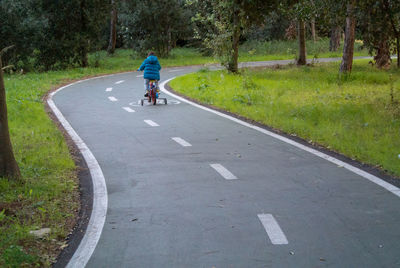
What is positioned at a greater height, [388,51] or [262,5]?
[262,5]

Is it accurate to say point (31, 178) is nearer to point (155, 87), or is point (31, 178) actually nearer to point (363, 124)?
point (363, 124)

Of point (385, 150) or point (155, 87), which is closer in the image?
point (385, 150)

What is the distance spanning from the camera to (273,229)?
650 cm

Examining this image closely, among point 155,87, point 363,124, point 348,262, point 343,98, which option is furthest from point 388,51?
point 348,262

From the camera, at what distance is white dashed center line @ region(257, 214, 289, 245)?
6117mm

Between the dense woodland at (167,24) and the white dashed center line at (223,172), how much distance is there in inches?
447

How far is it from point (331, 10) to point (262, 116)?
10252 millimetres

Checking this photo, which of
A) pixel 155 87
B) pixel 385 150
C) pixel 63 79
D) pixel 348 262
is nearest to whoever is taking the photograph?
pixel 348 262

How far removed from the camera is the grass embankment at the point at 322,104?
36.7 feet

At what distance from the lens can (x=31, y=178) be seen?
9000 mm

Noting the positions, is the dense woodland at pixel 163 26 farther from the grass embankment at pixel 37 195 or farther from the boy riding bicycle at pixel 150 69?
the boy riding bicycle at pixel 150 69

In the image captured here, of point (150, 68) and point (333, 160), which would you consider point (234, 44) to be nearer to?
point (150, 68)

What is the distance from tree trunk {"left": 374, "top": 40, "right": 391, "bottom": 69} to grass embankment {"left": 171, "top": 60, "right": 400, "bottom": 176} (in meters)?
3.05

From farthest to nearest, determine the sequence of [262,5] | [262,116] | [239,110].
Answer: [262,5] → [239,110] → [262,116]
